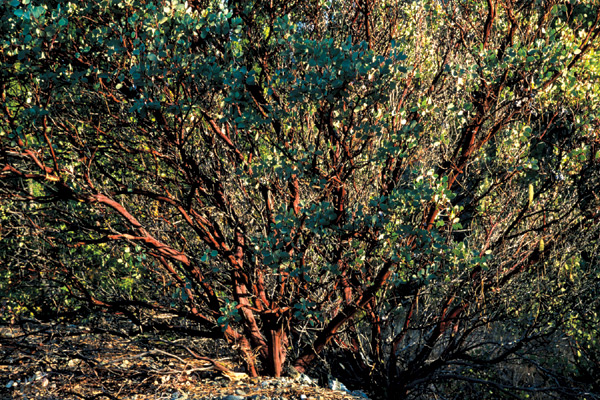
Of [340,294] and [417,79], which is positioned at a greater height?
[417,79]

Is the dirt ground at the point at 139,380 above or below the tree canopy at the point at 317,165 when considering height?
below

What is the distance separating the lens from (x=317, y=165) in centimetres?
588

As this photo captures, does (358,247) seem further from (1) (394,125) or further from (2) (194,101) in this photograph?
(2) (194,101)

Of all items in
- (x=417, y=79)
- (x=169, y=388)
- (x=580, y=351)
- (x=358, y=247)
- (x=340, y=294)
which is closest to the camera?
(x=358, y=247)

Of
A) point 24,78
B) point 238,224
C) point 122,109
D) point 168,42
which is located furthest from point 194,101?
point 24,78

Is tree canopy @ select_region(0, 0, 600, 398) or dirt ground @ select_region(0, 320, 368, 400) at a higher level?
tree canopy @ select_region(0, 0, 600, 398)

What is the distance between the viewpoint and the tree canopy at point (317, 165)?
5.21m

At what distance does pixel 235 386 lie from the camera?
617 cm

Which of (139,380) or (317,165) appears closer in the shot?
(317,165)

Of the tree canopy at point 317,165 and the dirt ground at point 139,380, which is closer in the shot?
the tree canopy at point 317,165

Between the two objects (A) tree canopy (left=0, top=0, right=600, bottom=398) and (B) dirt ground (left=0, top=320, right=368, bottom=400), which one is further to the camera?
(B) dirt ground (left=0, top=320, right=368, bottom=400)

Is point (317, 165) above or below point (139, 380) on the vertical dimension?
above

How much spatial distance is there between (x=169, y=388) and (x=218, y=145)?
309 cm

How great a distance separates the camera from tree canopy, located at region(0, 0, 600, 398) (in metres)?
5.21
